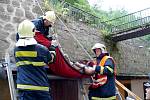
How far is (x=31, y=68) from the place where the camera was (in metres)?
4.02

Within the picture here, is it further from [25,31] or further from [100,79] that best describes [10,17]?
[25,31]

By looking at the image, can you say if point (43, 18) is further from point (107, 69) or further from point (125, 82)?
point (125, 82)

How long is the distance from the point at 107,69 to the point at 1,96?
1.78 metres

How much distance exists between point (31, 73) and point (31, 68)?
6cm

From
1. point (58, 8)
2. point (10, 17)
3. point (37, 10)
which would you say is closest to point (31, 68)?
point (10, 17)

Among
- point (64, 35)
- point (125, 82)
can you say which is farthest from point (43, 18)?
point (125, 82)

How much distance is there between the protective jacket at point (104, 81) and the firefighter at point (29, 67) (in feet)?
4.30

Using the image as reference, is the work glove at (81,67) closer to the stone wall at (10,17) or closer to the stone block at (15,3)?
the stone wall at (10,17)

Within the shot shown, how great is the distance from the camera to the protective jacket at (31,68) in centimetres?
397

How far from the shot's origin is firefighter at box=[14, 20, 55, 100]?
156 inches

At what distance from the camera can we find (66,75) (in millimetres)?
4914

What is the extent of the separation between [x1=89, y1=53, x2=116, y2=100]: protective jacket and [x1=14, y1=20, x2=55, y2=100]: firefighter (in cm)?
131

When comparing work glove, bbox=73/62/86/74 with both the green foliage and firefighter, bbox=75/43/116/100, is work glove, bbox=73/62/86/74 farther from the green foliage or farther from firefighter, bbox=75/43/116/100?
the green foliage

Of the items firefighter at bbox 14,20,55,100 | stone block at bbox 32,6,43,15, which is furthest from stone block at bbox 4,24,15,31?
firefighter at bbox 14,20,55,100
